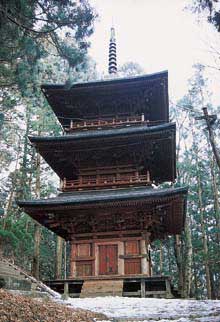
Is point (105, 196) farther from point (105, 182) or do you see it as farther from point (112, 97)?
point (112, 97)

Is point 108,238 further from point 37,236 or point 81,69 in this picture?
point 81,69

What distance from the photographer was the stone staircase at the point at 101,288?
13.8m

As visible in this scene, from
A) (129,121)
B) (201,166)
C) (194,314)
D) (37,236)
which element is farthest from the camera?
(201,166)

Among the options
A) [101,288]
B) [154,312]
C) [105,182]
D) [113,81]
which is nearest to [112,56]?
→ [113,81]

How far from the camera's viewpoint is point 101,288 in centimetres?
1419

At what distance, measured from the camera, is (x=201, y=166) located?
30812mm

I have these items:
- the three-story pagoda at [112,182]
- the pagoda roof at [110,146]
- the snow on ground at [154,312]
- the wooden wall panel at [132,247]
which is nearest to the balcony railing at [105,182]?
the three-story pagoda at [112,182]

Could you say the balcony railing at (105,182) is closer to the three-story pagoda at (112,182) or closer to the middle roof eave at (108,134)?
the three-story pagoda at (112,182)

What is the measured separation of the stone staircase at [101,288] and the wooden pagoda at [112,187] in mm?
41

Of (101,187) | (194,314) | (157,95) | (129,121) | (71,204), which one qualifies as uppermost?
(157,95)

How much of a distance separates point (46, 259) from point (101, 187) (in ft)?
64.0

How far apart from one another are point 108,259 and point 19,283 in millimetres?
4981

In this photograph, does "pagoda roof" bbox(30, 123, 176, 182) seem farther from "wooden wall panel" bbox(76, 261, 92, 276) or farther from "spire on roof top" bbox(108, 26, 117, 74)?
"spire on roof top" bbox(108, 26, 117, 74)

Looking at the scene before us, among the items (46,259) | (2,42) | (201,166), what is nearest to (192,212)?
(201,166)
